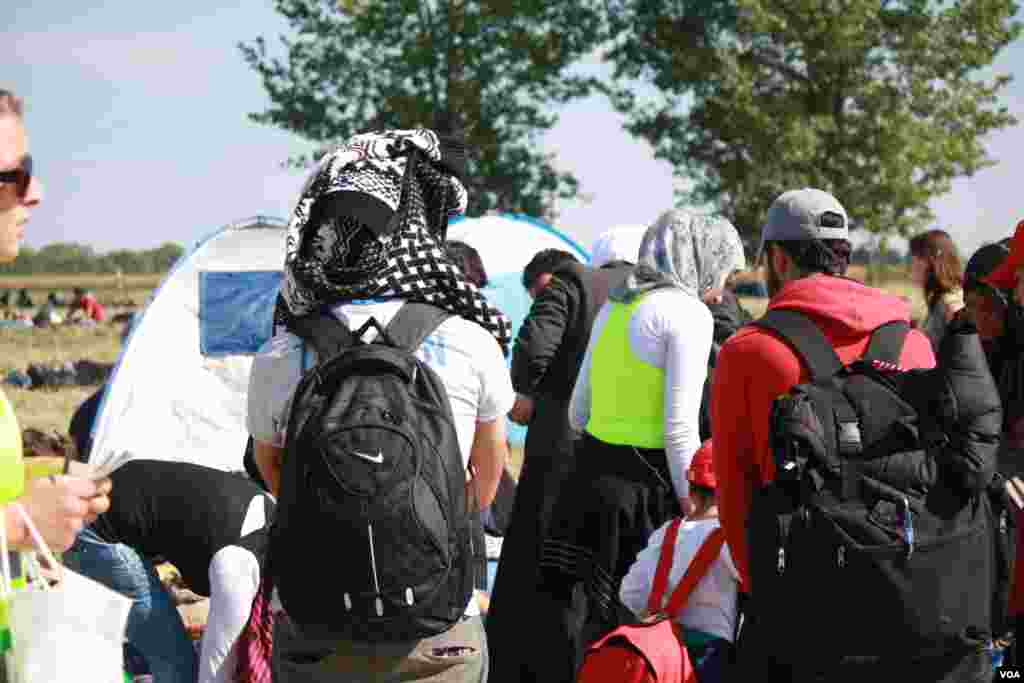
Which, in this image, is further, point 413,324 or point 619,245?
point 619,245

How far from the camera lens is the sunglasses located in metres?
2.20

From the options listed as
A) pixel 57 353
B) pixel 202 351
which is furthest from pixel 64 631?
pixel 57 353

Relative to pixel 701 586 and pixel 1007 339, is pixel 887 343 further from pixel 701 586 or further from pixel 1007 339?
pixel 1007 339

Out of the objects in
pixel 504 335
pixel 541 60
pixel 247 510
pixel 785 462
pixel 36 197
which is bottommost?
pixel 247 510

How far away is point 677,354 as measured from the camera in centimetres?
404

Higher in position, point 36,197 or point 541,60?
point 541,60

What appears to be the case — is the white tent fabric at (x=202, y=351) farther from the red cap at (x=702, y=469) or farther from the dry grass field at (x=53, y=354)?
the red cap at (x=702, y=469)

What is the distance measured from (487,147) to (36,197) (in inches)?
947

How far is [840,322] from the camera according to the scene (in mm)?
2973

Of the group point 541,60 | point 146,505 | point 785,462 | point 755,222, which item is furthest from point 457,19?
point 785,462

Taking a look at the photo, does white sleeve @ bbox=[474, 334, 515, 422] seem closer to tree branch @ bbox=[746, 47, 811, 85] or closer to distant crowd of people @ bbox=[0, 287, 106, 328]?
tree branch @ bbox=[746, 47, 811, 85]

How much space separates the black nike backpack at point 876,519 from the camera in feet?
9.06

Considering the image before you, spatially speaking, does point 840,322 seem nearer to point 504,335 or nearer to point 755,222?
point 504,335

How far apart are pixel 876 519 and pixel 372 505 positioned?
102 centimetres
